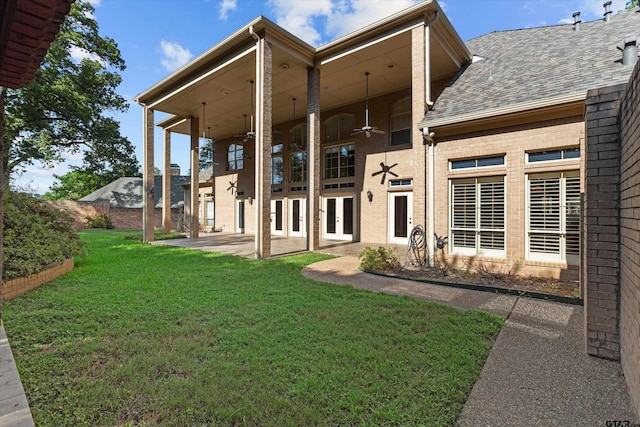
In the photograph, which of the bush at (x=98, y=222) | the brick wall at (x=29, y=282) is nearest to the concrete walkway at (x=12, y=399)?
the brick wall at (x=29, y=282)

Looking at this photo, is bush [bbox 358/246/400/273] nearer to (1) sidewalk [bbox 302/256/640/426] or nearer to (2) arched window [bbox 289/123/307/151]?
(1) sidewalk [bbox 302/256/640/426]

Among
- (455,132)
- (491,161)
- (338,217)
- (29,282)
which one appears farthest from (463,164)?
(29,282)

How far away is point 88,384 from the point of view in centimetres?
237

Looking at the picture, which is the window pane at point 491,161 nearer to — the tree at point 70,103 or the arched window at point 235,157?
the arched window at point 235,157

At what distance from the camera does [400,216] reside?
11516 mm

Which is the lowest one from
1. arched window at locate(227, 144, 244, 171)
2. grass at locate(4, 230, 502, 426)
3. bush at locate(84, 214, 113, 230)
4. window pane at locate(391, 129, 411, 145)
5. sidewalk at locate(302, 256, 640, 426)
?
sidewalk at locate(302, 256, 640, 426)

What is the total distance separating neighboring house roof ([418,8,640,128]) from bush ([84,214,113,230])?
2338 centimetres

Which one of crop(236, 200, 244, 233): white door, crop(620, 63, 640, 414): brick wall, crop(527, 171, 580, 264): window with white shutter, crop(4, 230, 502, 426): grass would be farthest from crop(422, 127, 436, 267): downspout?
crop(236, 200, 244, 233): white door

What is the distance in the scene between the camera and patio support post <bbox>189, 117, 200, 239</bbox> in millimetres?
14712

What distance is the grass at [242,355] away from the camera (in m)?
2.09

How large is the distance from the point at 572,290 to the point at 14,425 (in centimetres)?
718

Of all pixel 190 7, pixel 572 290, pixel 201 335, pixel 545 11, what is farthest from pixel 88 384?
pixel 545 11

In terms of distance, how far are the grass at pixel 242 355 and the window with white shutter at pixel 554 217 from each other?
3.44 meters

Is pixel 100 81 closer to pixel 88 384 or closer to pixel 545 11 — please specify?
pixel 88 384
